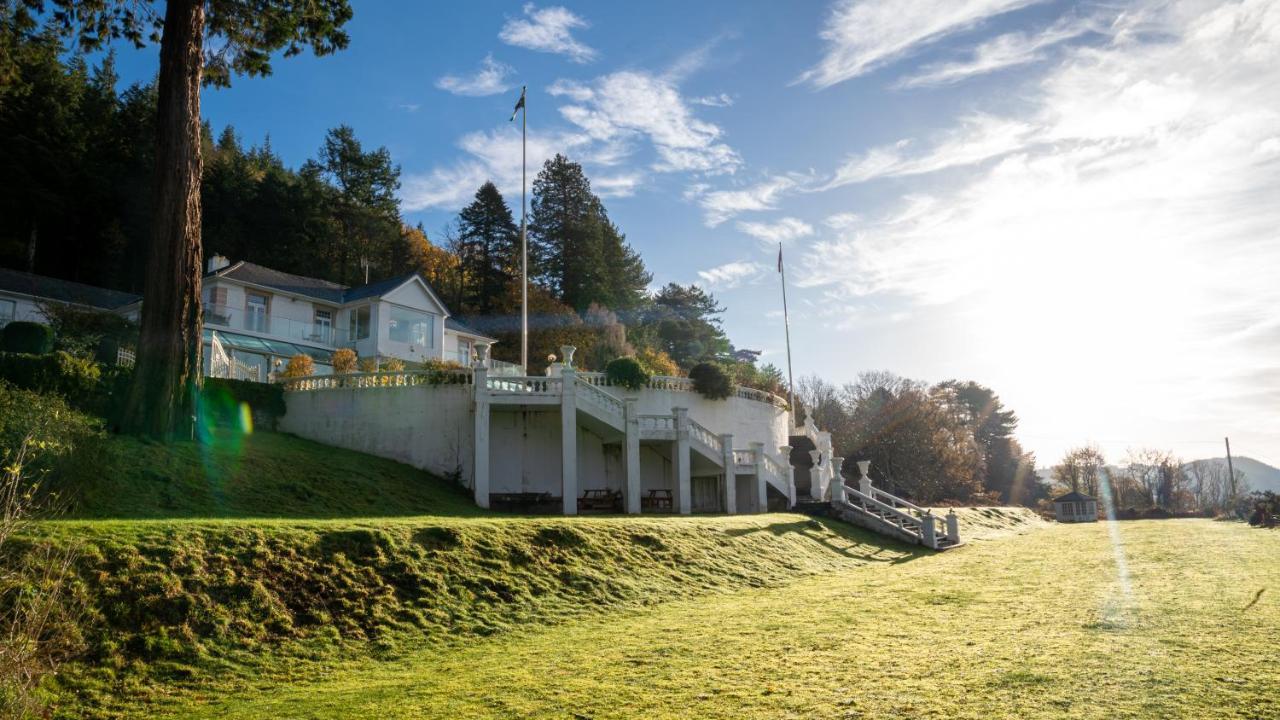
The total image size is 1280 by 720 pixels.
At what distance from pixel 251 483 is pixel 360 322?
2722 cm

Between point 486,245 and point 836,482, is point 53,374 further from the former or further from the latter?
point 486,245

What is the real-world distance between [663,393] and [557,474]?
19.4ft

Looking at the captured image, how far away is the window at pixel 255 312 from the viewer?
39.8 metres

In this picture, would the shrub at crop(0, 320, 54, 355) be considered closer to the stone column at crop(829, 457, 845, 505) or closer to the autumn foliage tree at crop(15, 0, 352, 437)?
the autumn foliage tree at crop(15, 0, 352, 437)

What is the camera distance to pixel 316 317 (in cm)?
4406

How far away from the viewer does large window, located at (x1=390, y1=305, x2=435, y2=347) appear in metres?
44.2

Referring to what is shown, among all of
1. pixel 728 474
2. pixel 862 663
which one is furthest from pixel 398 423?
pixel 862 663

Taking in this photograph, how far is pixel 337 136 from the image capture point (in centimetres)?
6512

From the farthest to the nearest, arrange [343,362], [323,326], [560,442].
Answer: [323,326], [343,362], [560,442]

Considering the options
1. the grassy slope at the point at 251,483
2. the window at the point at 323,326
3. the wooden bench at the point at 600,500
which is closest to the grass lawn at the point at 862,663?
the grassy slope at the point at 251,483

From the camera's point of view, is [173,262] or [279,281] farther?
[279,281]

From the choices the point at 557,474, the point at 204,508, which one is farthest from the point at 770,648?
the point at 557,474

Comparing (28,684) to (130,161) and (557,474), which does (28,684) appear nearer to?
(557,474)

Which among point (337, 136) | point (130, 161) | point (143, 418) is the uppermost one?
point (337, 136)
